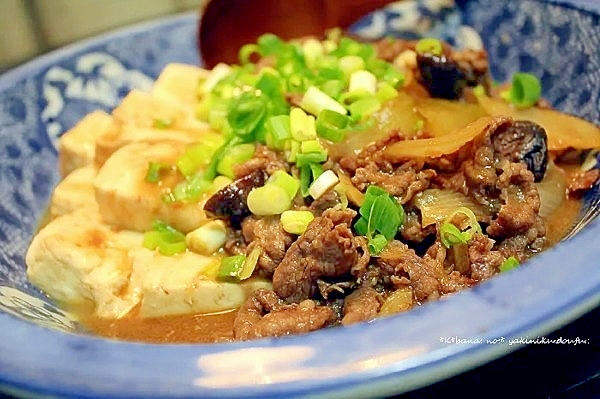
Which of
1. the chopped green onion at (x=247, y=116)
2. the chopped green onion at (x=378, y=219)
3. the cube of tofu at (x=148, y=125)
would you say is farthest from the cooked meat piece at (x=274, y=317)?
the cube of tofu at (x=148, y=125)

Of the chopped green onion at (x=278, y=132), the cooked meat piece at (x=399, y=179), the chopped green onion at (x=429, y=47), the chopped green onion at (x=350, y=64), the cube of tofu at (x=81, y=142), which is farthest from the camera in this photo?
the cube of tofu at (x=81, y=142)

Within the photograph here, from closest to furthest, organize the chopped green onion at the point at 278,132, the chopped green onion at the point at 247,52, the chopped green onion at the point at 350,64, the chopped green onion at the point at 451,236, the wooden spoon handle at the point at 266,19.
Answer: the chopped green onion at the point at 451,236
the chopped green onion at the point at 278,132
the chopped green onion at the point at 350,64
the chopped green onion at the point at 247,52
the wooden spoon handle at the point at 266,19

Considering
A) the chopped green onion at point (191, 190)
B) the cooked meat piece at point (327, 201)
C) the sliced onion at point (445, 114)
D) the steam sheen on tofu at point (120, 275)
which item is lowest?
the steam sheen on tofu at point (120, 275)

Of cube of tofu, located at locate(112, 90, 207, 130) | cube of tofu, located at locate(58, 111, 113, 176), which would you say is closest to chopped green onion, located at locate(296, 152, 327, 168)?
cube of tofu, located at locate(112, 90, 207, 130)

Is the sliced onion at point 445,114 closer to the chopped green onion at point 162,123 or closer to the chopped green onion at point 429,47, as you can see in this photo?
the chopped green onion at point 429,47

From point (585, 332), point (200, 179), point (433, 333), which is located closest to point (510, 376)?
point (585, 332)

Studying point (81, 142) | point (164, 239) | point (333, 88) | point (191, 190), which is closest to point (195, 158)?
point (191, 190)
